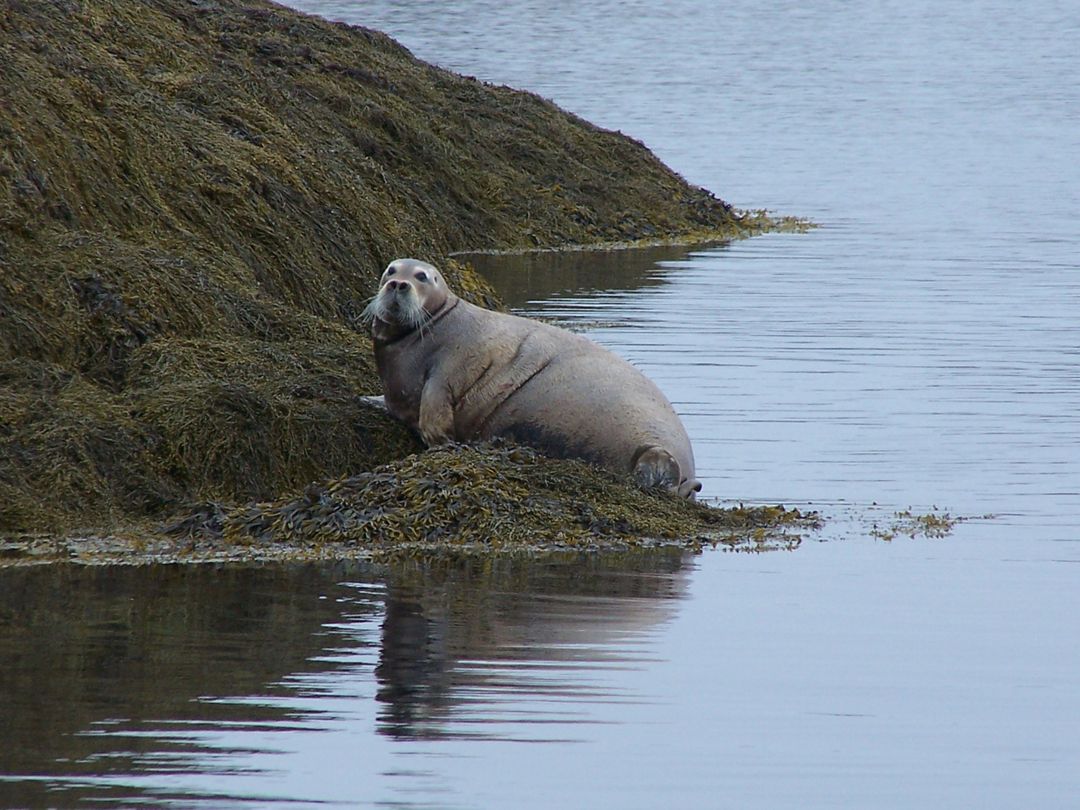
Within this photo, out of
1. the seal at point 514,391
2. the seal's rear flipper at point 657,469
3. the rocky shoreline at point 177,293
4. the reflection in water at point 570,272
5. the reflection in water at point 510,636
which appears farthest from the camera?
the reflection in water at point 570,272

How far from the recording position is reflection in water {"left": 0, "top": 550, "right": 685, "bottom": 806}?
5.97 metres

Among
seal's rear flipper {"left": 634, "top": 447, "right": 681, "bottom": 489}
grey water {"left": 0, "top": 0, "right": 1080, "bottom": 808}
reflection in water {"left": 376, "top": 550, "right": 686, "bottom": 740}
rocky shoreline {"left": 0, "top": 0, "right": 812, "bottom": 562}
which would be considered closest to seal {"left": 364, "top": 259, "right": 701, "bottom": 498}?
seal's rear flipper {"left": 634, "top": 447, "right": 681, "bottom": 489}

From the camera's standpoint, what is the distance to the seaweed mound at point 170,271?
964 centimetres

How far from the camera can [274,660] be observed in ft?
23.2

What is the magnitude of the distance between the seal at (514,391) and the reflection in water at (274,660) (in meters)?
1.04

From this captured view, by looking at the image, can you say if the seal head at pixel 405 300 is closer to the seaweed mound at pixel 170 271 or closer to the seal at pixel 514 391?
the seal at pixel 514 391

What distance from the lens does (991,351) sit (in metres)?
16.0

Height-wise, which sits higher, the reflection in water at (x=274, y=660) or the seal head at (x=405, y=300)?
the seal head at (x=405, y=300)

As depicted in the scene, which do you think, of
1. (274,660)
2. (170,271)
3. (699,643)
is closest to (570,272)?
(170,271)

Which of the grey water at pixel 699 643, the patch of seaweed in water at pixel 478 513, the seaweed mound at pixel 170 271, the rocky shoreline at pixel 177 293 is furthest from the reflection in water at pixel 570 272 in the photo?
the patch of seaweed in water at pixel 478 513

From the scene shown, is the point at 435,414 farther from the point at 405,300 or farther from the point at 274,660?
the point at 274,660

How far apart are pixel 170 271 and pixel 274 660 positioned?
4610mm

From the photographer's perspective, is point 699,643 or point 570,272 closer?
point 699,643

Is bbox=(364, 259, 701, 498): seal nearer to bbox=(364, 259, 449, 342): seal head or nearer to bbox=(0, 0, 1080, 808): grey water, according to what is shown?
bbox=(364, 259, 449, 342): seal head
